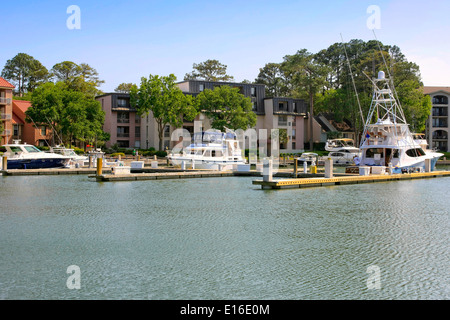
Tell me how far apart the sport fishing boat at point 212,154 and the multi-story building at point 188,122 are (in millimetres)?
26389

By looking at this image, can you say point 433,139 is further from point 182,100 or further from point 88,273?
point 88,273

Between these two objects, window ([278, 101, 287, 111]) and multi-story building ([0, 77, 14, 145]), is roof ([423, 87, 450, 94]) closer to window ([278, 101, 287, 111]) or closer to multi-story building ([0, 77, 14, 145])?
window ([278, 101, 287, 111])

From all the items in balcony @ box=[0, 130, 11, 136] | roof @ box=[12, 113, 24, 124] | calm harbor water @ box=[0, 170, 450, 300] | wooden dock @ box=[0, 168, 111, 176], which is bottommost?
calm harbor water @ box=[0, 170, 450, 300]

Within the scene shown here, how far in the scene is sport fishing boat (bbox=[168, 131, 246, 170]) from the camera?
43.9 meters

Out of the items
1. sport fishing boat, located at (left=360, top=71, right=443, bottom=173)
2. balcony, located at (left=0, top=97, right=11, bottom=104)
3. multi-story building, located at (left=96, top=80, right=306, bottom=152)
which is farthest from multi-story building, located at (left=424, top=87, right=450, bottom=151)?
balcony, located at (left=0, top=97, right=11, bottom=104)

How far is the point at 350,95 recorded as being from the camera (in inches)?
2960

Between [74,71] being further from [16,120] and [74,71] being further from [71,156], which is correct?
[71,156]

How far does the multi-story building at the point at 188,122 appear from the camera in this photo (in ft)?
243

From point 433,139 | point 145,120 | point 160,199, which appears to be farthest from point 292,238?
point 433,139

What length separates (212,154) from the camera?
4491 centimetres

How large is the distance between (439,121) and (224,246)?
283ft

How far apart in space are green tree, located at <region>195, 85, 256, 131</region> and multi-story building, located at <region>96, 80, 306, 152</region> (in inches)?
149

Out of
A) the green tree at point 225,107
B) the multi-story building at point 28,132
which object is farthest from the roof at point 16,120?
the green tree at point 225,107
